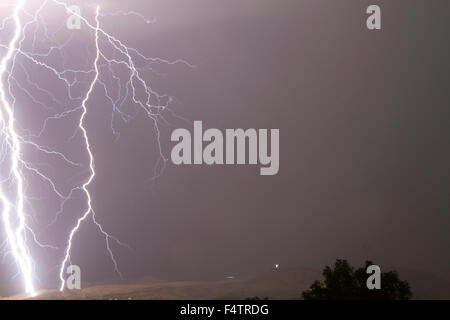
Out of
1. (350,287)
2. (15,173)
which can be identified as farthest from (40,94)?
(350,287)

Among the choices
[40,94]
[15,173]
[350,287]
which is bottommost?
[350,287]

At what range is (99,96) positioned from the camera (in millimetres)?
20812

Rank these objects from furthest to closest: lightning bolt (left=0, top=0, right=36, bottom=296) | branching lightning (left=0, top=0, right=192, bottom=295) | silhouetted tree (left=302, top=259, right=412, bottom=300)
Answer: branching lightning (left=0, top=0, right=192, bottom=295) < lightning bolt (left=0, top=0, right=36, bottom=296) < silhouetted tree (left=302, top=259, right=412, bottom=300)

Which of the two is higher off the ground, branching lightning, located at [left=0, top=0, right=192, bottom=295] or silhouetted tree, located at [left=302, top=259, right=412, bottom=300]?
branching lightning, located at [left=0, top=0, right=192, bottom=295]

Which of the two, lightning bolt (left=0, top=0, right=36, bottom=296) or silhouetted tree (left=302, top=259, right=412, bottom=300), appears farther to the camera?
lightning bolt (left=0, top=0, right=36, bottom=296)

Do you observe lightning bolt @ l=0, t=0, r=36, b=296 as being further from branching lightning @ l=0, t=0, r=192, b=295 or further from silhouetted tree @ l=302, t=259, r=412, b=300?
silhouetted tree @ l=302, t=259, r=412, b=300

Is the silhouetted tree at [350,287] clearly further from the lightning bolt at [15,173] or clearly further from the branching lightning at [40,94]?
the branching lightning at [40,94]

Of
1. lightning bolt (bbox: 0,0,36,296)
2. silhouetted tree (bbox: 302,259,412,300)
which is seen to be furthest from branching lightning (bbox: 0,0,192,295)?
silhouetted tree (bbox: 302,259,412,300)

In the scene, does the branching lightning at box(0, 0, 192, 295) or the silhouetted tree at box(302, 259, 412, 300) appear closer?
the silhouetted tree at box(302, 259, 412, 300)

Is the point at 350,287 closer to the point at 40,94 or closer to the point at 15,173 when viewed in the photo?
the point at 15,173

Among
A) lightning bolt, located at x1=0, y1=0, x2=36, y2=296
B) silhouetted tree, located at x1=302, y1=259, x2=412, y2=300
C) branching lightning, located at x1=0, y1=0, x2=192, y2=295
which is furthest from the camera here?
branching lightning, located at x1=0, y1=0, x2=192, y2=295

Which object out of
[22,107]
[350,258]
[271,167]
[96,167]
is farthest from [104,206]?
[350,258]

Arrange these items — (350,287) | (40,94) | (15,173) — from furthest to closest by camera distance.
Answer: (40,94), (15,173), (350,287)
